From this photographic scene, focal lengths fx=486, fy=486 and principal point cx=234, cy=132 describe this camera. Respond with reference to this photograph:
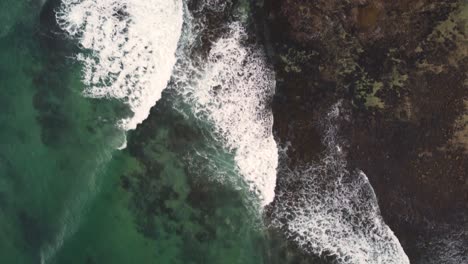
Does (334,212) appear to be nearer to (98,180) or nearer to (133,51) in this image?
(98,180)

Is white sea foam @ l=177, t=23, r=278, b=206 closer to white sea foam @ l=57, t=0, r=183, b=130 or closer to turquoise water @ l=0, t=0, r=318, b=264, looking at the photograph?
turquoise water @ l=0, t=0, r=318, b=264

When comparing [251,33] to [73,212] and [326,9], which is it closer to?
[326,9]

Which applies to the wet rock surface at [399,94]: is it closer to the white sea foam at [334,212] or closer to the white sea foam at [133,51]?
the white sea foam at [334,212]

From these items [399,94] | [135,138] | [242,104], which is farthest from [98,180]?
[399,94]

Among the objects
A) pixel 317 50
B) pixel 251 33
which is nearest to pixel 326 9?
pixel 317 50

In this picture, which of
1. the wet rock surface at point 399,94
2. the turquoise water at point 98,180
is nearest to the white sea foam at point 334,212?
the wet rock surface at point 399,94

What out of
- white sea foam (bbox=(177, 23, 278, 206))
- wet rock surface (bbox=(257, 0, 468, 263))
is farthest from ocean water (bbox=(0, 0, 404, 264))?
wet rock surface (bbox=(257, 0, 468, 263))
